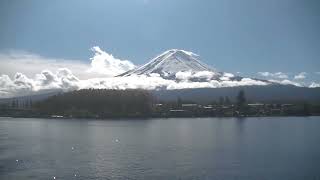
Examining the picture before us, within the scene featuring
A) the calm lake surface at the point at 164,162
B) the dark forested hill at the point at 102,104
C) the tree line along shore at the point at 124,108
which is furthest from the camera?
the tree line along shore at the point at 124,108

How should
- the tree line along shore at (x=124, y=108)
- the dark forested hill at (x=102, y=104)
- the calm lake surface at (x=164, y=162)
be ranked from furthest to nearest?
the tree line along shore at (x=124, y=108) → the dark forested hill at (x=102, y=104) → the calm lake surface at (x=164, y=162)

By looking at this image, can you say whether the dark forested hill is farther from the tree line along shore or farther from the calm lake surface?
the calm lake surface

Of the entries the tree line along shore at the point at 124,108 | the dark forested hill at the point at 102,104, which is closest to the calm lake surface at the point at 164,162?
the dark forested hill at the point at 102,104

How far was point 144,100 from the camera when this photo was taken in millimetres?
128375

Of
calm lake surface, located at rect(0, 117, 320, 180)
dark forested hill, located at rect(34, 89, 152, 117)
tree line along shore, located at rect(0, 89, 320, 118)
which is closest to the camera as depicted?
calm lake surface, located at rect(0, 117, 320, 180)

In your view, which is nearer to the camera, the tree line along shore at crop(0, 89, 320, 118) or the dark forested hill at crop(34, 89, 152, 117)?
the dark forested hill at crop(34, 89, 152, 117)

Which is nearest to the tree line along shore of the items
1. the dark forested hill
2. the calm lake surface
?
the dark forested hill

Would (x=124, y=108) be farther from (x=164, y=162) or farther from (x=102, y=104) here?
(x=164, y=162)

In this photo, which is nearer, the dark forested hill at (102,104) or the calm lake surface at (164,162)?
the calm lake surface at (164,162)

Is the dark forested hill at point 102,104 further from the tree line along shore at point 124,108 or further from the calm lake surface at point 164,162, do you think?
the calm lake surface at point 164,162

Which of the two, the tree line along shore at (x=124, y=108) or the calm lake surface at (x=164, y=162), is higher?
the tree line along shore at (x=124, y=108)

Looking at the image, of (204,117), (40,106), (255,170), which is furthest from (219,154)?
(40,106)

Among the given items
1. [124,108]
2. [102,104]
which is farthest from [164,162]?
[102,104]

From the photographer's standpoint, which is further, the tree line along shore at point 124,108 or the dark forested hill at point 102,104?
the tree line along shore at point 124,108
